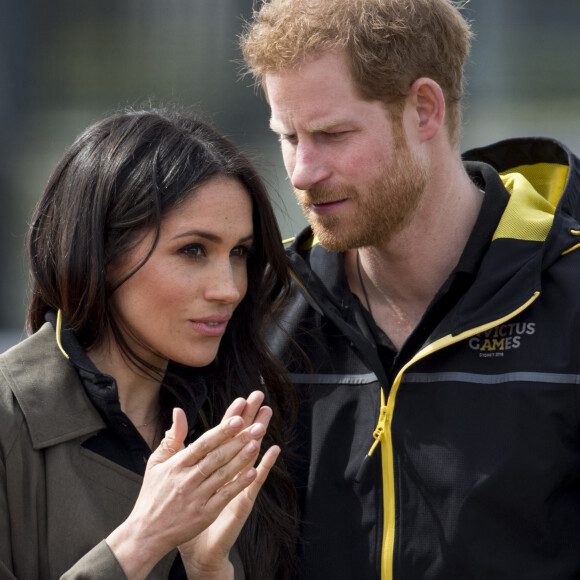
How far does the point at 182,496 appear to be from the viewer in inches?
77.5

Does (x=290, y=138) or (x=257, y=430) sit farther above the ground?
(x=290, y=138)

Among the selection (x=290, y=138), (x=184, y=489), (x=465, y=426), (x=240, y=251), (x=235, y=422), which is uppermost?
(x=290, y=138)

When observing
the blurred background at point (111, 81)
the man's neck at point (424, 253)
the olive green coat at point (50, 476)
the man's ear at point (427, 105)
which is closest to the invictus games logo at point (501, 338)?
the man's neck at point (424, 253)

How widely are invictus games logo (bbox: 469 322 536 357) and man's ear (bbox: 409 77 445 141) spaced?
0.61 meters

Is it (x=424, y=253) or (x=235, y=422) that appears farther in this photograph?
(x=424, y=253)

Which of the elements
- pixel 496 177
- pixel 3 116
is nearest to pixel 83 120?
pixel 3 116

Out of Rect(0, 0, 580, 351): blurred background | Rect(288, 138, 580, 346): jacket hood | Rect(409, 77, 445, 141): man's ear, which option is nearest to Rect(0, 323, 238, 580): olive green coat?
Rect(288, 138, 580, 346): jacket hood

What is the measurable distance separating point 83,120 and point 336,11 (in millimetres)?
1892

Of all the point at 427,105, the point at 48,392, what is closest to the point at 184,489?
the point at 48,392

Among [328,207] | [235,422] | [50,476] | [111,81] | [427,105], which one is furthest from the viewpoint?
[111,81]

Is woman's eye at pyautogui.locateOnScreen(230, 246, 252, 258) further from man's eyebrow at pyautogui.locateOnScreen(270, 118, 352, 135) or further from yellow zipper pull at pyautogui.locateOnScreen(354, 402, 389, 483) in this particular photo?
yellow zipper pull at pyautogui.locateOnScreen(354, 402, 389, 483)

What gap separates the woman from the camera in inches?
78.7

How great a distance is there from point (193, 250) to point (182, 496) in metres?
0.65

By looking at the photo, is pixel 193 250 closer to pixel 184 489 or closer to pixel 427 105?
pixel 184 489
